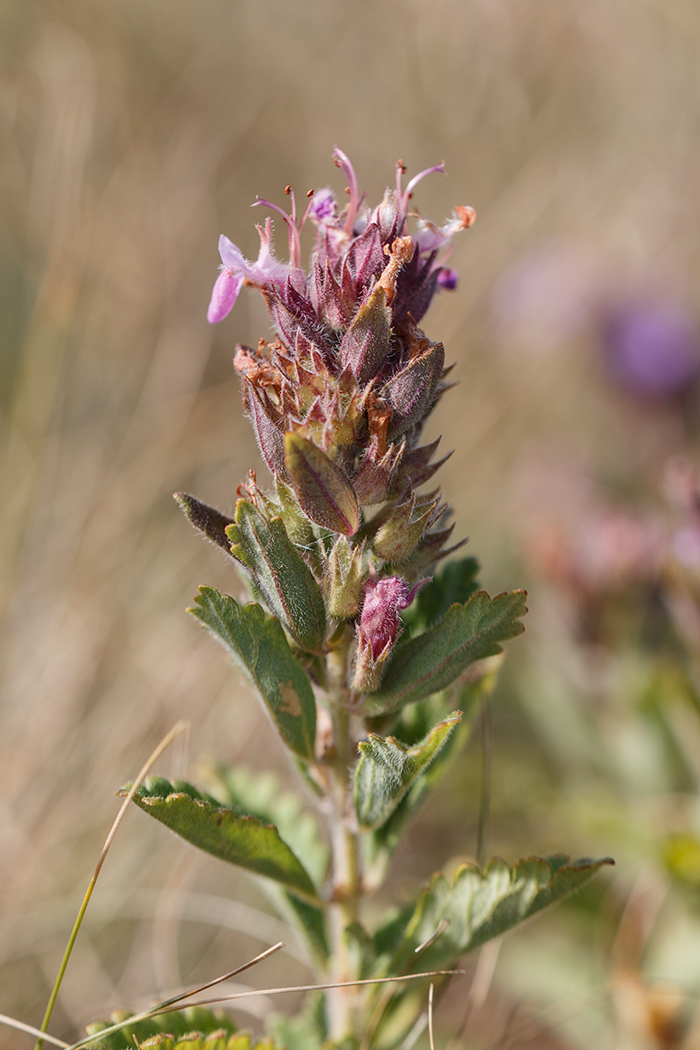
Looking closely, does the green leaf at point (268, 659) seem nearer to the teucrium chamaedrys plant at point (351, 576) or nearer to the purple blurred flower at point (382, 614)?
the teucrium chamaedrys plant at point (351, 576)

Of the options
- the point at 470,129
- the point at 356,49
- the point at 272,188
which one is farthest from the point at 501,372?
→ the point at 356,49

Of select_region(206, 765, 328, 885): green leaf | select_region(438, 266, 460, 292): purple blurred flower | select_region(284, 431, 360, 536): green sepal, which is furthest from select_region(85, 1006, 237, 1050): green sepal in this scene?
select_region(438, 266, 460, 292): purple blurred flower

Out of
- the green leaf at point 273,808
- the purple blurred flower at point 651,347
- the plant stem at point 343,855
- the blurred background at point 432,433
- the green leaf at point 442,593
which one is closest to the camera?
the plant stem at point 343,855

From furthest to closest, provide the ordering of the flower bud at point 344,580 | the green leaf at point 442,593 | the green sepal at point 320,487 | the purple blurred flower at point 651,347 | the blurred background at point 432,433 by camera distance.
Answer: the purple blurred flower at point 651,347 < the blurred background at point 432,433 < the green leaf at point 442,593 < the flower bud at point 344,580 < the green sepal at point 320,487

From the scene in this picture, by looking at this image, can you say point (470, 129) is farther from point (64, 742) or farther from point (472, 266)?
point (64, 742)

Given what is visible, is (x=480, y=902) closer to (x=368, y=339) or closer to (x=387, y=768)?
(x=387, y=768)

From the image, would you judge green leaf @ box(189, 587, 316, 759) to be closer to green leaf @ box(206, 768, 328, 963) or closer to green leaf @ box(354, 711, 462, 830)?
green leaf @ box(354, 711, 462, 830)

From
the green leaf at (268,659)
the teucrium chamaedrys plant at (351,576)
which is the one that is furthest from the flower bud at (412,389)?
the green leaf at (268,659)

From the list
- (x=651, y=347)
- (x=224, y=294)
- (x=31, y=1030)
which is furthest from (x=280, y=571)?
(x=651, y=347)
